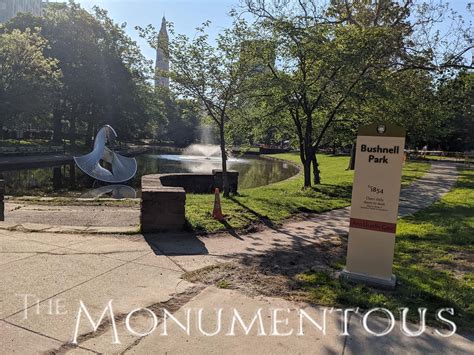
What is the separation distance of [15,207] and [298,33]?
365 inches


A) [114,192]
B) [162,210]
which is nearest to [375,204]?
[162,210]

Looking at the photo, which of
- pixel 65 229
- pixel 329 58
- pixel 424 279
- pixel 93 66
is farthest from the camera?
pixel 93 66

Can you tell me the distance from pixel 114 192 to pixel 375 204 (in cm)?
1484

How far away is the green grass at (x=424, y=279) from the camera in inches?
176

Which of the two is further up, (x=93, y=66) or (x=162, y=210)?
(x=93, y=66)

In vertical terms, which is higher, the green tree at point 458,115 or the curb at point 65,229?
the green tree at point 458,115

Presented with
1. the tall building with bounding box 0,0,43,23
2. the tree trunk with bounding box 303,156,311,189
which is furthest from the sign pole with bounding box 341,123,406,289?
the tall building with bounding box 0,0,43,23

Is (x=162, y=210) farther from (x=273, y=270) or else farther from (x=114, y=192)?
(x=114, y=192)

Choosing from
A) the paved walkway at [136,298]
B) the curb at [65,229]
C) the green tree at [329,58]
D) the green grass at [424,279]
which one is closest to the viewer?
the paved walkway at [136,298]

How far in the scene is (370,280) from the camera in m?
5.13

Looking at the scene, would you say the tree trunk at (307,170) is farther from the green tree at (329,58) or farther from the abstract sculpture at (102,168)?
the abstract sculpture at (102,168)

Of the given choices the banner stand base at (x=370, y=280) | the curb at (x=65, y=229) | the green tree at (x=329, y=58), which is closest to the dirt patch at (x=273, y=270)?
the banner stand base at (x=370, y=280)

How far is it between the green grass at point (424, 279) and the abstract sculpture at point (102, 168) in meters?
16.2

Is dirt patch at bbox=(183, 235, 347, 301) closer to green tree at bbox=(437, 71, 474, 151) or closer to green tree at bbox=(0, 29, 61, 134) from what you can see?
green tree at bbox=(437, 71, 474, 151)
